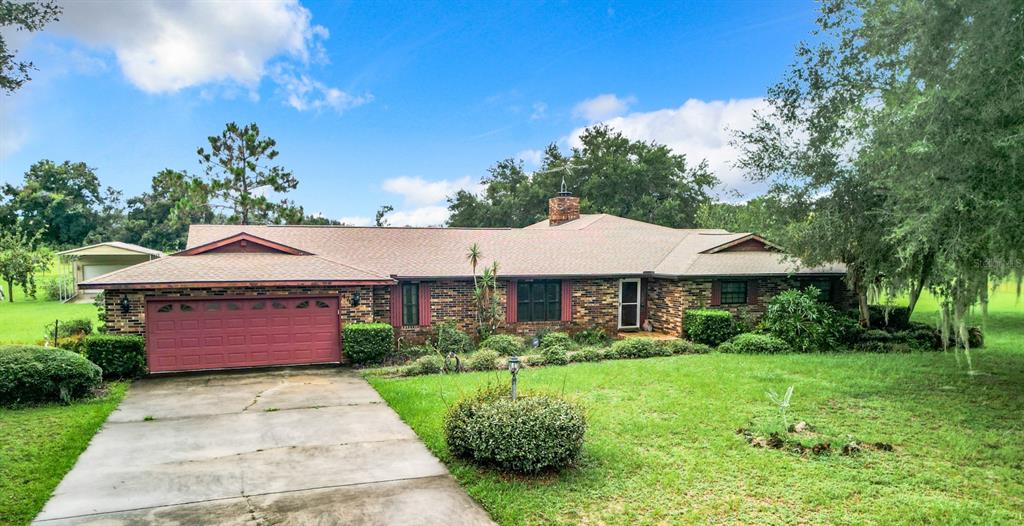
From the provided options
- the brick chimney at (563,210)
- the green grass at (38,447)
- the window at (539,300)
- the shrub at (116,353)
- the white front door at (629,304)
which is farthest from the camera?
the brick chimney at (563,210)

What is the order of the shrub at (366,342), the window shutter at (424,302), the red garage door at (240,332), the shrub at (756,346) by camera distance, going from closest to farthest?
the red garage door at (240,332)
the shrub at (366,342)
the shrub at (756,346)
the window shutter at (424,302)

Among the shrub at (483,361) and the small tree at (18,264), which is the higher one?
the small tree at (18,264)

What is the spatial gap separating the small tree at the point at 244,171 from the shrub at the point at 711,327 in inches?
1319

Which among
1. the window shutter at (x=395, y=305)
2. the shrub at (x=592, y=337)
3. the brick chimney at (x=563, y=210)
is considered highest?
the brick chimney at (x=563, y=210)

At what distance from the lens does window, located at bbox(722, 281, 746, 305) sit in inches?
731

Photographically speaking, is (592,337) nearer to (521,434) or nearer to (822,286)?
(822,286)

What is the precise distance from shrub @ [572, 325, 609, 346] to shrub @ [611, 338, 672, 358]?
151 cm

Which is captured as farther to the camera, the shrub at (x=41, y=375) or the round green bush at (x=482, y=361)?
the round green bush at (x=482, y=361)

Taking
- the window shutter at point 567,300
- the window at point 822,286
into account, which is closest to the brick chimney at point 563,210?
the window shutter at point 567,300

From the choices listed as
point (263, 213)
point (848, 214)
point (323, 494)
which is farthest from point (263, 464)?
point (263, 213)

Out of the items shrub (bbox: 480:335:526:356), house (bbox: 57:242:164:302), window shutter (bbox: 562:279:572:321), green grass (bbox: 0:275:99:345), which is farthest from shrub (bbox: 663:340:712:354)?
house (bbox: 57:242:164:302)

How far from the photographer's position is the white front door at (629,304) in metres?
19.3

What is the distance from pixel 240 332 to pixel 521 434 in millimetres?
9985

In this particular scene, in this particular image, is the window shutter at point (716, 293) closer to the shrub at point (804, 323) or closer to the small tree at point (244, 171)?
the shrub at point (804, 323)
